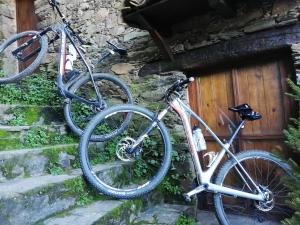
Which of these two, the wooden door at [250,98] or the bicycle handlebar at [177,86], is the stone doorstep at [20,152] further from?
the wooden door at [250,98]

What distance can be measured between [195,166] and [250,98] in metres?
1.02

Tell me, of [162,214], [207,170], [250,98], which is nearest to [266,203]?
[207,170]

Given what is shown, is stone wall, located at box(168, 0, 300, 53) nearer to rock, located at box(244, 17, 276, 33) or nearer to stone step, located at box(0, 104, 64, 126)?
rock, located at box(244, 17, 276, 33)

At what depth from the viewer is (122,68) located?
3.77 metres

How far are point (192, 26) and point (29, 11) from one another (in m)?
3.44

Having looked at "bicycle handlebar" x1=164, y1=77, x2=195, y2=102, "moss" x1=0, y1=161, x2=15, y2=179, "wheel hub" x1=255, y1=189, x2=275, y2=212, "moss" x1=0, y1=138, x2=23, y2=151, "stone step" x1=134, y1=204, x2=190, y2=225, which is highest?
"bicycle handlebar" x1=164, y1=77, x2=195, y2=102

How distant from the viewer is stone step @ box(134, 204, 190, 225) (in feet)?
8.30

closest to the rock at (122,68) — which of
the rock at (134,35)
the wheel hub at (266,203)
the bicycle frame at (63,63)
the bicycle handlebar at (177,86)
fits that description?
the rock at (134,35)

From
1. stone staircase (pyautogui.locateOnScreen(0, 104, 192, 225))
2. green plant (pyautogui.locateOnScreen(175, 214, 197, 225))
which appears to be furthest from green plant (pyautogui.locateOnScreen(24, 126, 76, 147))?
green plant (pyautogui.locateOnScreen(175, 214, 197, 225))

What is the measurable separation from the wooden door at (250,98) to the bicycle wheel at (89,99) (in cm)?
87

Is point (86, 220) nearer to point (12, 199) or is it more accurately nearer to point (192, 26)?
point (12, 199)

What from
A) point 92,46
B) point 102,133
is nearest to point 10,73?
point 92,46

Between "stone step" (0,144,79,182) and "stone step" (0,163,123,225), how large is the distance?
8 centimetres

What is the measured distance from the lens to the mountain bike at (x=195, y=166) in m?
2.42
